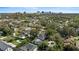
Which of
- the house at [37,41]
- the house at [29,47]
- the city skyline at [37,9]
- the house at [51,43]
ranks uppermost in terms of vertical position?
the city skyline at [37,9]

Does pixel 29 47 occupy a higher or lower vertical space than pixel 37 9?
lower

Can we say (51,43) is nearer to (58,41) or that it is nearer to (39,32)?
(58,41)

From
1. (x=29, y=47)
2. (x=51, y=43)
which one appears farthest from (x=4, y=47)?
(x=51, y=43)

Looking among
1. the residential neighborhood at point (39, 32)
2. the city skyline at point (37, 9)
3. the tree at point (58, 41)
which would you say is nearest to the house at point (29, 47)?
the residential neighborhood at point (39, 32)

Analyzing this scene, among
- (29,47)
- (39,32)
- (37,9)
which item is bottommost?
(29,47)

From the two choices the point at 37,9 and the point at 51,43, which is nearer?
the point at 51,43

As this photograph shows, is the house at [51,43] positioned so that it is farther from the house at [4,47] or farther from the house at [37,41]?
the house at [4,47]

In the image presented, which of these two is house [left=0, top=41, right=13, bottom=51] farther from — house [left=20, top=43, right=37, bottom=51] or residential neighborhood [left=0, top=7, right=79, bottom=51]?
house [left=20, top=43, right=37, bottom=51]

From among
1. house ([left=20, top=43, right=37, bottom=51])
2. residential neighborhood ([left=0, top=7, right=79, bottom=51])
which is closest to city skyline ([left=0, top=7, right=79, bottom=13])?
residential neighborhood ([left=0, top=7, right=79, bottom=51])
